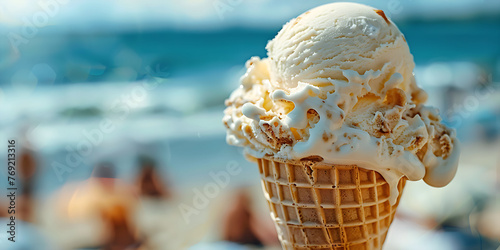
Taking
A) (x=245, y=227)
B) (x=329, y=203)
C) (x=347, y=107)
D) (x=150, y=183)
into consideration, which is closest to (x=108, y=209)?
(x=150, y=183)

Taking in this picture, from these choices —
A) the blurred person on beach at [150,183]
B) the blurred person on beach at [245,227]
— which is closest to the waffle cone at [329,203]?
the blurred person on beach at [245,227]

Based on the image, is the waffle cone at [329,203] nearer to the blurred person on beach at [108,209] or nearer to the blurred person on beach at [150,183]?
the blurred person on beach at [108,209]

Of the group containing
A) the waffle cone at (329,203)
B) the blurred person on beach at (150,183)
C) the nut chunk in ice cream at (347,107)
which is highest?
the blurred person on beach at (150,183)

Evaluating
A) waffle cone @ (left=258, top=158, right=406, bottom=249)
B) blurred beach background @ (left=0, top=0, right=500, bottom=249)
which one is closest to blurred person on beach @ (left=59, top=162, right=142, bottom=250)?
blurred beach background @ (left=0, top=0, right=500, bottom=249)

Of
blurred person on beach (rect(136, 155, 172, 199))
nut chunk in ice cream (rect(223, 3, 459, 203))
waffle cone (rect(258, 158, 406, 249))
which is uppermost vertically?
blurred person on beach (rect(136, 155, 172, 199))

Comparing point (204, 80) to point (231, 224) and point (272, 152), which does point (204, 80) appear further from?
point (272, 152)

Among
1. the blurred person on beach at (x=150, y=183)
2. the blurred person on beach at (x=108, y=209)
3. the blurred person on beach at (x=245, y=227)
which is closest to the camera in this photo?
the blurred person on beach at (x=245, y=227)

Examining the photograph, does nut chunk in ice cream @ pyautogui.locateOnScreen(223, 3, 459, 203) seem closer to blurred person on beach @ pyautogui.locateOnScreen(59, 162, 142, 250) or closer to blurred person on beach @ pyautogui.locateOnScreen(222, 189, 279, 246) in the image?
blurred person on beach @ pyautogui.locateOnScreen(222, 189, 279, 246)
